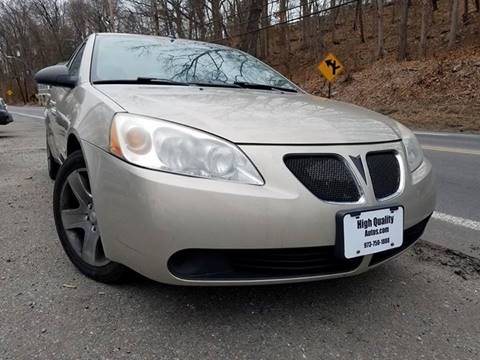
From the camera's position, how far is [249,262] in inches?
70.0

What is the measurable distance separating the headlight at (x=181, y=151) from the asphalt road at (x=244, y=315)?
0.69 m

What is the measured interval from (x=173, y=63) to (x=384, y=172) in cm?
171

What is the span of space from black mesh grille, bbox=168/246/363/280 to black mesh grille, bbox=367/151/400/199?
357 millimetres

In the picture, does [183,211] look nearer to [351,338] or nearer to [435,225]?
[351,338]

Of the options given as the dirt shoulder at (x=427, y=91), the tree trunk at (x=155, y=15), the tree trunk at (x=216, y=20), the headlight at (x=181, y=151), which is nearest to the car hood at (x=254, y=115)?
the headlight at (x=181, y=151)

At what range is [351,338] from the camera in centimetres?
185

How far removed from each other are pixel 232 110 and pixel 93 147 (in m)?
0.68

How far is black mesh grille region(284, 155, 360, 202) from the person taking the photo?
175 cm

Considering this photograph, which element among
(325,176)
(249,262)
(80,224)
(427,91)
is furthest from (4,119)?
(427,91)

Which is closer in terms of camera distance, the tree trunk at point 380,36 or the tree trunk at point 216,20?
the tree trunk at point 380,36

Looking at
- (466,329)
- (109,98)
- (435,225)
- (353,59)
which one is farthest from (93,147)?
(353,59)

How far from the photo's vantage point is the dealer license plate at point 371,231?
1.76m

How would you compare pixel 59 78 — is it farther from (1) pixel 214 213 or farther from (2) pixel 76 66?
(1) pixel 214 213

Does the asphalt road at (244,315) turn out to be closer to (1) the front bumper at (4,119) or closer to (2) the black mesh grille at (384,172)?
(2) the black mesh grille at (384,172)
